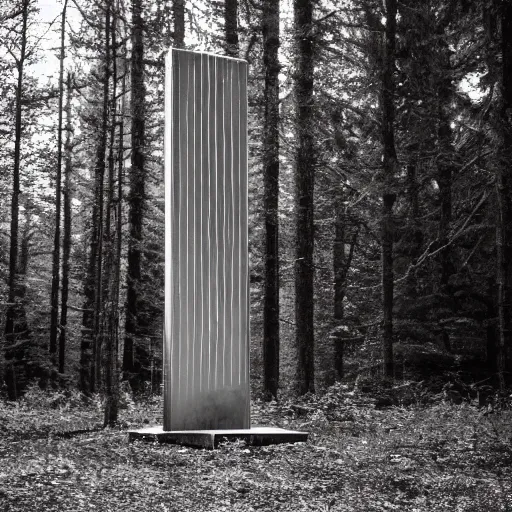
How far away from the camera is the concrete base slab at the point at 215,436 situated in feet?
27.5

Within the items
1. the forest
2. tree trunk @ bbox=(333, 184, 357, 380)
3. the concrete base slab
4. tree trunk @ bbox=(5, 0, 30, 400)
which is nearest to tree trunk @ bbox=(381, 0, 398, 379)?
the forest

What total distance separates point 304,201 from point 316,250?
269 inches

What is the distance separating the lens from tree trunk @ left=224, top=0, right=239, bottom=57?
50.0 ft

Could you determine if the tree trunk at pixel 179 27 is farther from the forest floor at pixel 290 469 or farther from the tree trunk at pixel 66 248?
the forest floor at pixel 290 469

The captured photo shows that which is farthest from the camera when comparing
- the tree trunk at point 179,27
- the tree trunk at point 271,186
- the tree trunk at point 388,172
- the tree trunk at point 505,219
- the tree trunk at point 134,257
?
the tree trunk at point 134,257

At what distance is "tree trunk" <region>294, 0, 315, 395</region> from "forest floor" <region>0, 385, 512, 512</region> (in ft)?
12.7

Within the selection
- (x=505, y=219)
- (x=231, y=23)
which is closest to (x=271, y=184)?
(x=231, y=23)

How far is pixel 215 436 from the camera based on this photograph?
8.36 meters

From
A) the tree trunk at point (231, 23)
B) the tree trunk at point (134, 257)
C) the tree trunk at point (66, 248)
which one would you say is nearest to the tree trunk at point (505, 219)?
the tree trunk at point (231, 23)

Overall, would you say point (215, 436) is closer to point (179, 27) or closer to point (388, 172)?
point (388, 172)

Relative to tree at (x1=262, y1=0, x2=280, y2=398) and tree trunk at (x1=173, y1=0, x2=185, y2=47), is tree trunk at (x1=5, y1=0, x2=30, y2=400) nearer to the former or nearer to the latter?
tree trunk at (x1=173, y1=0, x2=185, y2=47)

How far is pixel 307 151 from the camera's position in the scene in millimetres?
14727

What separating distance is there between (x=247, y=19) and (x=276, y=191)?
373 centimetres

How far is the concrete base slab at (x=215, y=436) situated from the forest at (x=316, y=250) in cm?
22
